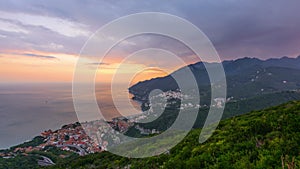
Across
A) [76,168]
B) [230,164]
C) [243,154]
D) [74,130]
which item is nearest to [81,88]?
[230,164]

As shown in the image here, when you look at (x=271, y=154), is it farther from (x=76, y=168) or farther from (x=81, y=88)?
(x=76, y=168)

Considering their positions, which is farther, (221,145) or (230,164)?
(221,145)

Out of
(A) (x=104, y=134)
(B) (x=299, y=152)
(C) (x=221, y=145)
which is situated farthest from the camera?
(A) (x=104, y=134)

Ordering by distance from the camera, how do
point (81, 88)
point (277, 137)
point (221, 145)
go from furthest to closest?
point (221, 145)
point (277, 137)
point (81, 88)

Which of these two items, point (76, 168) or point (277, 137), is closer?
point (277, 137)

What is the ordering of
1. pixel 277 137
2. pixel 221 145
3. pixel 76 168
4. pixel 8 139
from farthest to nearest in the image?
pixel 8 139
pixel 76 168
pixel 221 145
pixel 277 137

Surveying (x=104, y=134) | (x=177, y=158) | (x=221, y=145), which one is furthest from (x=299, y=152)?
(x=104, y=134)

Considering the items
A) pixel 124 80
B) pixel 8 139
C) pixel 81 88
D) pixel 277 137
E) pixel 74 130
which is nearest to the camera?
pixel 81 88

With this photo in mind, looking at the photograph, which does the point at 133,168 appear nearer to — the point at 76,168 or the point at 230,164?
the point at 230,164

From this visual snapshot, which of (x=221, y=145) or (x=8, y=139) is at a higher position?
(x=8, y=139)
